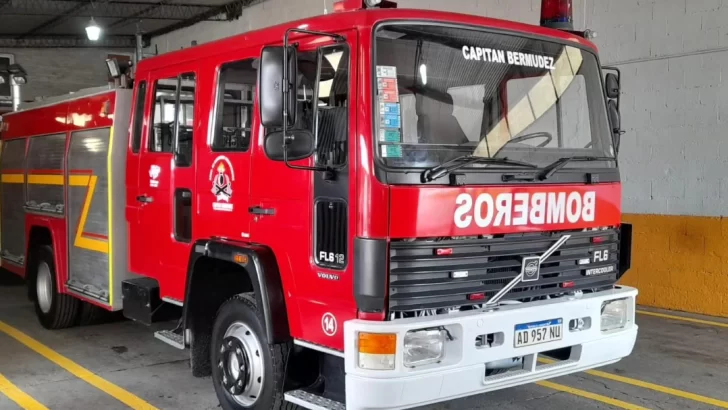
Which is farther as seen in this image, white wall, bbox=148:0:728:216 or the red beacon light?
white wall, bbox=148:0:728:216

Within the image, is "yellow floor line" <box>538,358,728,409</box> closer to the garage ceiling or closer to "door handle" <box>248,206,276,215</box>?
"door handle" <box>248,206,276,215</box>

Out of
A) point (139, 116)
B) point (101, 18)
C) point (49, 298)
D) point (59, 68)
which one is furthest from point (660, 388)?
point (59, 68)

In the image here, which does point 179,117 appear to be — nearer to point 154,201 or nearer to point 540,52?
point 154,201

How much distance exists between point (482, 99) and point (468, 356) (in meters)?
1.40

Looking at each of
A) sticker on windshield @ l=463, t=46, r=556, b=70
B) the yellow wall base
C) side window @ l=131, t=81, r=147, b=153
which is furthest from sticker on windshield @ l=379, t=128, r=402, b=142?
the yellow wall base

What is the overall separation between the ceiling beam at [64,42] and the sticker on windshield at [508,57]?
19.2 m

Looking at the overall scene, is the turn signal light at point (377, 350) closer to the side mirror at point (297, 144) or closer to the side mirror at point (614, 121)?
the side mirror at point (297, 144)

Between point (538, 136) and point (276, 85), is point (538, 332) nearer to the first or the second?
point (538, 136)

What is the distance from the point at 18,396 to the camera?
5355 millimetres

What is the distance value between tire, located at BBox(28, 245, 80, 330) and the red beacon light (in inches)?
197

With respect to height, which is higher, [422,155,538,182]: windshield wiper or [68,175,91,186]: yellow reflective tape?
[422,155,538,182]: windshield wiper

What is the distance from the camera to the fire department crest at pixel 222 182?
462 cm

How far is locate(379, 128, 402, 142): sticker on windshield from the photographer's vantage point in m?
3.67

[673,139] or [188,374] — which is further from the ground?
[673,139]
